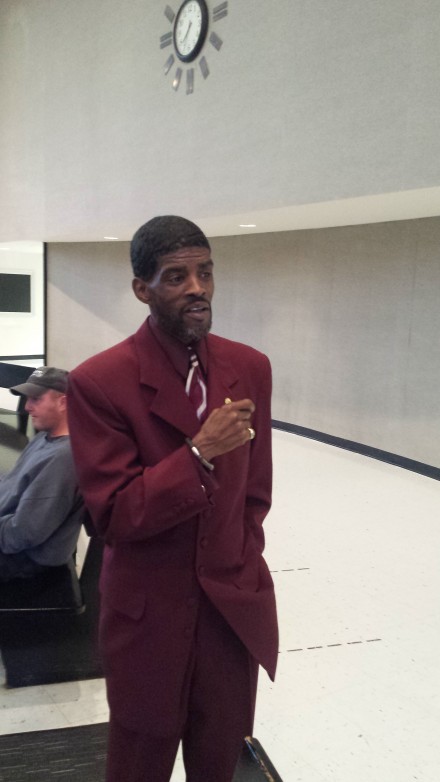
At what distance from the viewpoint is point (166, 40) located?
21.2 feet

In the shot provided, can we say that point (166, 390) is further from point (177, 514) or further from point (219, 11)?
point (219, 11)

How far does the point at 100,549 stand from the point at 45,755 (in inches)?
28.8

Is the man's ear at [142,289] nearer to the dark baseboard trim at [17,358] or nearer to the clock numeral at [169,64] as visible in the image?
the clock numeral at [169,64]

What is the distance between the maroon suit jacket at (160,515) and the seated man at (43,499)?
0.99 meters

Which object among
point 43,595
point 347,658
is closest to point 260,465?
point 43,595

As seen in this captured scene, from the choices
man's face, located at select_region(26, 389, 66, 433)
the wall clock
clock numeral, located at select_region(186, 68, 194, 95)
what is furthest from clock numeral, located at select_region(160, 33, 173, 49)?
man's face, located at select_region(26, 389, 66, 433)

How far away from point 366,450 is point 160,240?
5.57 metres

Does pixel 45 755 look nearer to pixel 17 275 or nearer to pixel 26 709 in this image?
pixel 26 709

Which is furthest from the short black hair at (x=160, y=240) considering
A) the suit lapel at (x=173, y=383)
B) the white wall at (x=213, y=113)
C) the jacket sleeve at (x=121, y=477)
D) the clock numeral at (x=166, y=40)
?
the clock numeral at (x=166, y=40)

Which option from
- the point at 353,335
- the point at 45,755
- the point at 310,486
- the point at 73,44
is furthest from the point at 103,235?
the point at 45,755

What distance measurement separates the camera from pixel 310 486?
16.8 feet

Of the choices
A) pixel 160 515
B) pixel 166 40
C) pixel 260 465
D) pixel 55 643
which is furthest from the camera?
pixel 166 40

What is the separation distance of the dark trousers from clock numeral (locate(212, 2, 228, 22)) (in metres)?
5.88

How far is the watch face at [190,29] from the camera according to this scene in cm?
585
